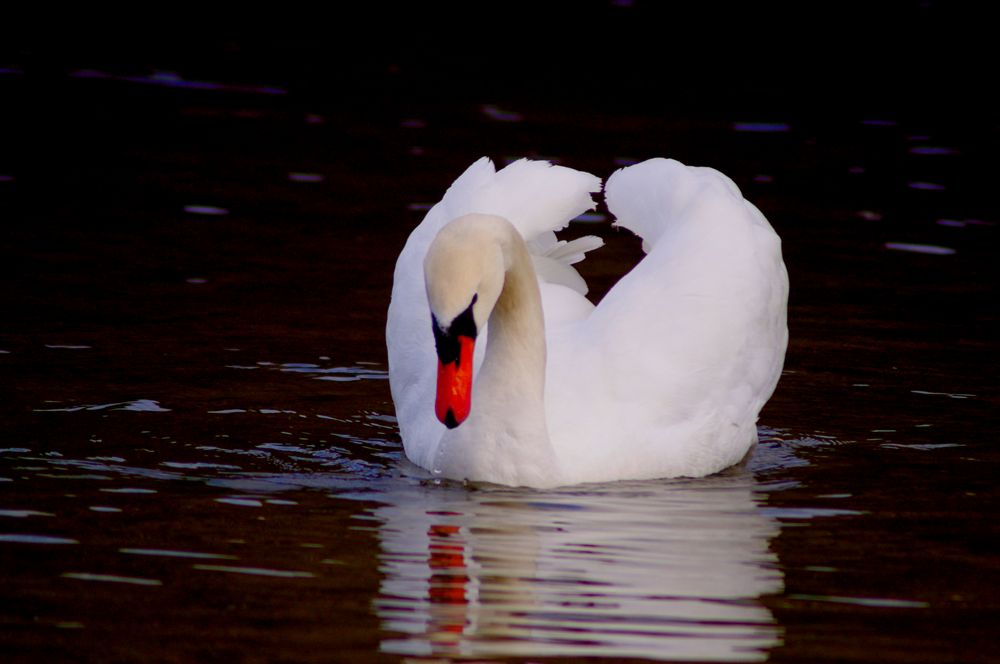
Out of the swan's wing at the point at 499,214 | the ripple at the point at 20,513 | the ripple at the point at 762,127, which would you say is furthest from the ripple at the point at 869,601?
the ripple at the point at 762,127

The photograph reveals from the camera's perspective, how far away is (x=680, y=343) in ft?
31.1

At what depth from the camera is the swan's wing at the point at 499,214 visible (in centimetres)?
977

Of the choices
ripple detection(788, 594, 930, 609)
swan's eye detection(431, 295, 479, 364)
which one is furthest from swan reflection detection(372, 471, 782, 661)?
swan's eye detection(431, 295, 479, 364)

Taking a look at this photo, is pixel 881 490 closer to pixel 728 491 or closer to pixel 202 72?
pixel 728 491

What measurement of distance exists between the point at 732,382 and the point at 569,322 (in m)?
0.89

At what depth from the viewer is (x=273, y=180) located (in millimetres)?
15945

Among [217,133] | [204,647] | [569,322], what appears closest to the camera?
[204,647]

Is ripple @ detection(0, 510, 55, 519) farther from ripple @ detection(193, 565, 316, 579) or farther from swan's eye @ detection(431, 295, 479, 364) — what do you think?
swan's eye @ detection(431, 295, 479, 364)

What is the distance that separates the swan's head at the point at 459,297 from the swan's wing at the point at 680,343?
935 millimetres

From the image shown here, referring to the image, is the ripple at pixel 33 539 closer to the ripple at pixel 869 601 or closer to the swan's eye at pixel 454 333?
the swan's eye at pixel 454 333

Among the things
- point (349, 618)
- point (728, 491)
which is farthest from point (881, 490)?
point (349, 618)

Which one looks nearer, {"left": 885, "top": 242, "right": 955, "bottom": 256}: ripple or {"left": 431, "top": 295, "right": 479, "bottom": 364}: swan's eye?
{"left": 431, "top": 295, "right": 479, "bottom": 364}: swan's eye

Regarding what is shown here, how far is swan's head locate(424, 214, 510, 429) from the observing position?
7.95m

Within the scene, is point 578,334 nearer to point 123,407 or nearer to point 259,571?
point 123,407
